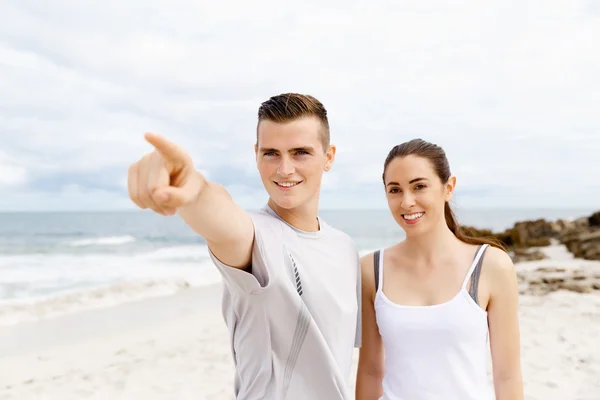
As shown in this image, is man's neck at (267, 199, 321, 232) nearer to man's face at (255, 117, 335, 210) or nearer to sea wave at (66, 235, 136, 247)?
man's face at (255, 117, 335, 210)

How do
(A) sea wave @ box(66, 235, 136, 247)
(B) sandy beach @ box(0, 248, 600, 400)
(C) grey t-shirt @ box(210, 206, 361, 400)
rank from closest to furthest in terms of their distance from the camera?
(C) grey t-shirt @ box(210, 206, 361, 400), (B) sandy beach @ box(0, 248, 600, 400), (A) sea wave @ box(66, 235, 136, 247)

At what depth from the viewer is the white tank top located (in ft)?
7.93

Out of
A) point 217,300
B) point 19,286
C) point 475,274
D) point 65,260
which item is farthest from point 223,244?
point 65,260

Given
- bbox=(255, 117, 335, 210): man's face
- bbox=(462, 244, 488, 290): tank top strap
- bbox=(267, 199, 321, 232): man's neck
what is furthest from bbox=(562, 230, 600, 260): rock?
bbox=(255, 117, 335, 210): man's face

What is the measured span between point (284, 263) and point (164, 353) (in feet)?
20.6

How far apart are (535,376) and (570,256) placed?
40.7ft

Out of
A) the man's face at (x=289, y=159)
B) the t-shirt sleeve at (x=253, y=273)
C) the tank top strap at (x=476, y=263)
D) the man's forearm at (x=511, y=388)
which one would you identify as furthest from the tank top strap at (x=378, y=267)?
the t-shirt sleeve at (x=253, y=273)

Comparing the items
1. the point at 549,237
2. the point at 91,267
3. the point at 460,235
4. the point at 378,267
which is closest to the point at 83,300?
the point at 91,267

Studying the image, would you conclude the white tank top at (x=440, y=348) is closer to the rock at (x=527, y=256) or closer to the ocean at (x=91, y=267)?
the ocean at (x=91, y=267)

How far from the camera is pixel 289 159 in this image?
85.4 inches

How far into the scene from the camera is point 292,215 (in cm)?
227

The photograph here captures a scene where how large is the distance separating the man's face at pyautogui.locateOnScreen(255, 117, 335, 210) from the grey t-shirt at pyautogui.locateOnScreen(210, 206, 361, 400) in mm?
135

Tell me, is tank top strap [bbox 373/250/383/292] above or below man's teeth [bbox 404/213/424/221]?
below

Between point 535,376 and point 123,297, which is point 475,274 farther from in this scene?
point 123,297
